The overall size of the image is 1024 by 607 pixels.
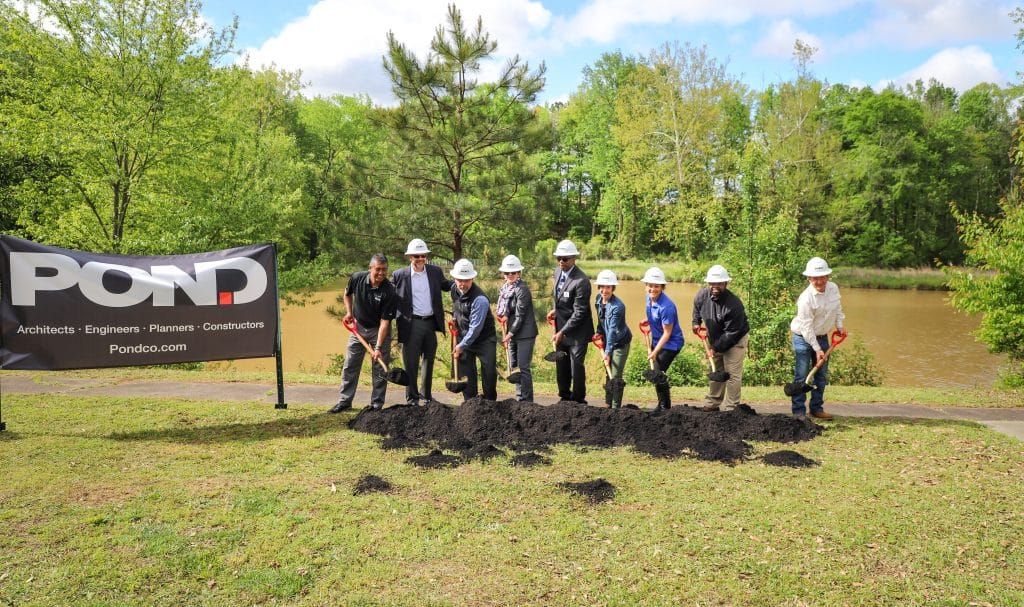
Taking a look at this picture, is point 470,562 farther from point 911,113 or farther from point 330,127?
point 911,113

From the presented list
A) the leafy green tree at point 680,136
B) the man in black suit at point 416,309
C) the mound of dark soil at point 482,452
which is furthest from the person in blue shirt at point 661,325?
the leafy green tree at point 680,136

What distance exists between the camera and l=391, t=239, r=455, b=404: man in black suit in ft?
25.8

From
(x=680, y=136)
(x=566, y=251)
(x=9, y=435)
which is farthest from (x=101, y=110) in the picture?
(x=680, y=136)

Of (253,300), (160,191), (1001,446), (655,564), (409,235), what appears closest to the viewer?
(655,564)

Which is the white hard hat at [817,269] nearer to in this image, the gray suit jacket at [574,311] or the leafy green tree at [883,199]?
the gray suit jacket at [574,311]

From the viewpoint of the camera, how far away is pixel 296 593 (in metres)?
3.89

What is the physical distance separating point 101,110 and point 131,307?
390 inches

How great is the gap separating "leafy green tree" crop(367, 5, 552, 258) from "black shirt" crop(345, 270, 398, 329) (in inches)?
272

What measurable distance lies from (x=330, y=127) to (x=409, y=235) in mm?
35272

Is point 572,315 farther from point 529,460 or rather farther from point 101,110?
point 101,110

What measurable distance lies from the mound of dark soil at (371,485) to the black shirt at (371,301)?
2.65 m

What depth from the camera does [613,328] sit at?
25.8 feet

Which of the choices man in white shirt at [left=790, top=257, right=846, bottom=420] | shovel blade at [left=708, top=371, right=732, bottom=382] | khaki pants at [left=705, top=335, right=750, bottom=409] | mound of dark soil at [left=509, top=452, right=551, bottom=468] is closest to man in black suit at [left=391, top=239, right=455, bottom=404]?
mound of dark soil at [left=509, top=452, right=551, bottom=468]

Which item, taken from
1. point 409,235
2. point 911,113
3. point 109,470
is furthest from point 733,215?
point 911,113
